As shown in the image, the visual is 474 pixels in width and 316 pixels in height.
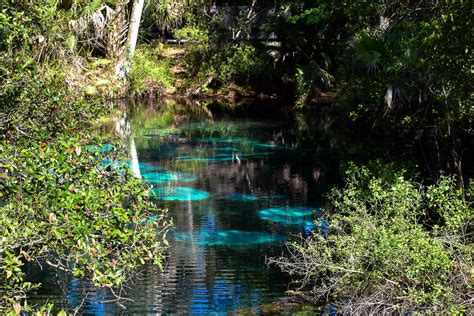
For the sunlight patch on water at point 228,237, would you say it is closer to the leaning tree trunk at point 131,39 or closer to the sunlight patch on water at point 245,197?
the sunlight patch on water at point 245,197

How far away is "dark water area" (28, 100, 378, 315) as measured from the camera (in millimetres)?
8250

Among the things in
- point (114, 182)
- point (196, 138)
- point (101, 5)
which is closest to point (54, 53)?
point (196, 138)

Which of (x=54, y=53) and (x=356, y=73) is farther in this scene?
(x=356, y=73)


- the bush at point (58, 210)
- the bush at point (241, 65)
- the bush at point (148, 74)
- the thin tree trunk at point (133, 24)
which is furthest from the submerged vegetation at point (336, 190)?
the bush at point (241, 65)

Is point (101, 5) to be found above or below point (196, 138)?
above

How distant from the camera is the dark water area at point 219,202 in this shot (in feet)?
27.1

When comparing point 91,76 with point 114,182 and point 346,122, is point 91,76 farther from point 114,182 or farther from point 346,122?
point 114,182

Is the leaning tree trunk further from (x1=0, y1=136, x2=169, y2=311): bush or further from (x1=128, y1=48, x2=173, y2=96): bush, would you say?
(x1=0, y1=136, x2=169, y2=311): bush

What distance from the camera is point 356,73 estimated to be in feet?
58.9

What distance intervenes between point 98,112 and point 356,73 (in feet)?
39.2

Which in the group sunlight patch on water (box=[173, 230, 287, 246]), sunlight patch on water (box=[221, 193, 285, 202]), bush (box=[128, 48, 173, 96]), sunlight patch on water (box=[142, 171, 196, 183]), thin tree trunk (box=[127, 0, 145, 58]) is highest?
thin tree trunk (box=[127, 0, 145, 58])

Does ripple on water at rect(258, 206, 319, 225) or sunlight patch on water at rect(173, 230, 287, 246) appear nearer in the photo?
sunlight patch on water at rect(173, 230, 287, 246)

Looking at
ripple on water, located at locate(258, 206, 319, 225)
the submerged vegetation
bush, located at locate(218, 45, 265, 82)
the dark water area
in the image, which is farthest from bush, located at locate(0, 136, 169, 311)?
bush, located at locate(218, 45, 265, 82)

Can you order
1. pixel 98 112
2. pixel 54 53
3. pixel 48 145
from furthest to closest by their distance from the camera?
pixel 54 53, pixel 98 112, pixel 48 145
